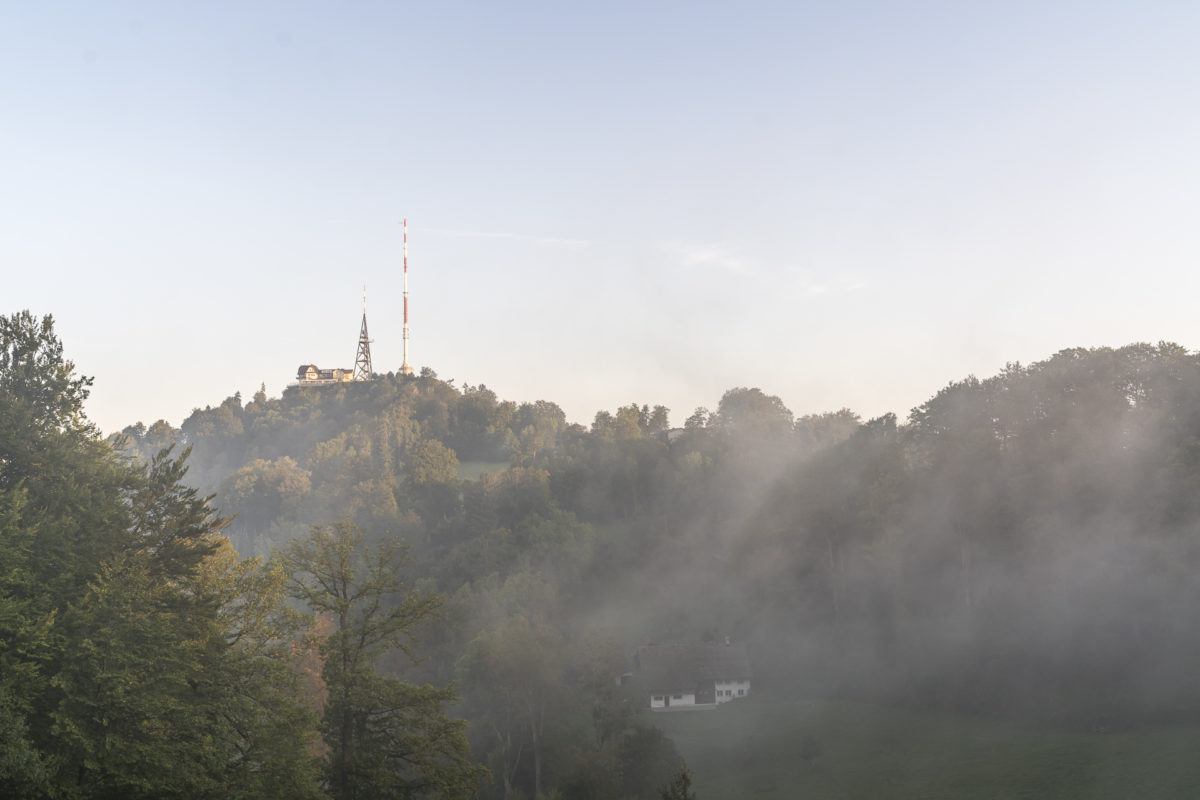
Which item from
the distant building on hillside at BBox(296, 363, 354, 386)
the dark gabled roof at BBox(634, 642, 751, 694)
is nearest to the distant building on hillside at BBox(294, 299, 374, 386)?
the distant building on hillside at BBox(296, 363, 354, 386)

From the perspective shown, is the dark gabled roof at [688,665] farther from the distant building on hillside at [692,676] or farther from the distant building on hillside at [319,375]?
the distant building on hillside at [319,375]

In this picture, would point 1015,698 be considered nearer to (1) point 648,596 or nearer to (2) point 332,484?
(1) point 648,596

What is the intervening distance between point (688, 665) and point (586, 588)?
23.4 metres

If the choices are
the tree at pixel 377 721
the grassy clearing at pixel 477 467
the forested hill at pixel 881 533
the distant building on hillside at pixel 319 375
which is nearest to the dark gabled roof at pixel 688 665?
the forested hill at pixel 881 533

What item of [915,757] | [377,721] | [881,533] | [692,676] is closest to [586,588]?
[692,676]

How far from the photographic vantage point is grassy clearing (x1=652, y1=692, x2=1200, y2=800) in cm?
3272

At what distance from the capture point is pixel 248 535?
12812 centimetres

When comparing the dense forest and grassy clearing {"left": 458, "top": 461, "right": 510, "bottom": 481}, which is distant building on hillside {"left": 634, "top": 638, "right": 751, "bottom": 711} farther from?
grassy clearing {"left": 458, "top": 461, "right": 510, "bottom": 481}

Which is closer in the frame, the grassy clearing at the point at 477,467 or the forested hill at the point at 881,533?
the forested hill at the point at 881,533

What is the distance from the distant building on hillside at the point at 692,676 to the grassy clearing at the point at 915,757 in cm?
554

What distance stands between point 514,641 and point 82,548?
28128mm

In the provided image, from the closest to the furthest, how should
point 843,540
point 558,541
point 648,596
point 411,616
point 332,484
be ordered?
point 411,616 < point 843,540 < point 648,596 < point 558,541 < point 332,484

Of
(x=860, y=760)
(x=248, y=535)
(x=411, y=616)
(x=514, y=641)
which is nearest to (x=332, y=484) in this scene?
(x=248, y=535)

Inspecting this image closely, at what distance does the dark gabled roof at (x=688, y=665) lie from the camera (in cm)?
6131
